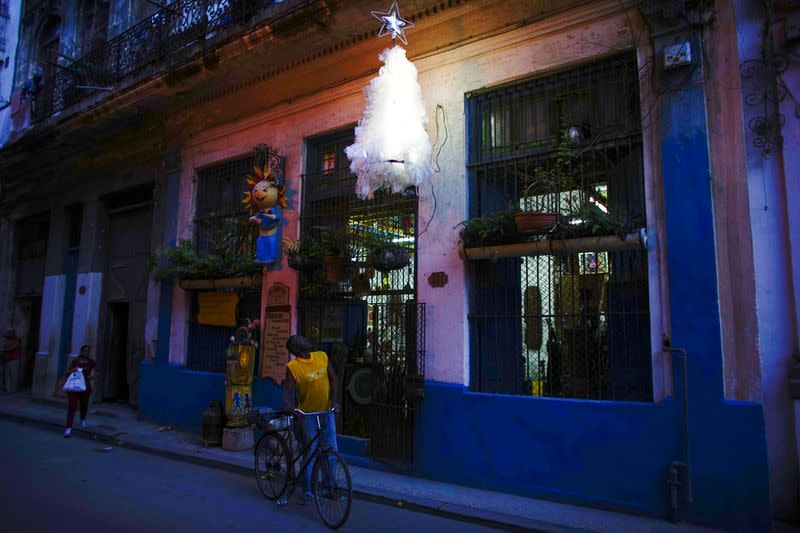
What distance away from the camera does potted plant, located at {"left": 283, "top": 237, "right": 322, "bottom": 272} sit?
8.11 meters

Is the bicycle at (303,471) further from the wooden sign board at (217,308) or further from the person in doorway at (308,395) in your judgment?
the wooden sign board at (217,308)

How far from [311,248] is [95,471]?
13.3ft

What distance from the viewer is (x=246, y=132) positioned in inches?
403

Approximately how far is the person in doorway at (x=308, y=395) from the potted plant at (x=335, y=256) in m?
2.36

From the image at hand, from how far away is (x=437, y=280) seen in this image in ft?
23.7

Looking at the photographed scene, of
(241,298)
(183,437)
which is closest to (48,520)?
(183,437)

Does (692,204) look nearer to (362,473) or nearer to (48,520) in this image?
(362,473)

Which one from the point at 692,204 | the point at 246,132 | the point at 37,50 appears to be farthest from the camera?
the point at 37,50

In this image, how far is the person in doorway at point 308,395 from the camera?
18.3 feet

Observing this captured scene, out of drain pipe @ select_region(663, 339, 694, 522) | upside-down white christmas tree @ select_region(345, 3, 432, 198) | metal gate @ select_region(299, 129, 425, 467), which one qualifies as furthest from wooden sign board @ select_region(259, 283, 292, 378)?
drain pipe @ select_region(663, 339, 694, 522)

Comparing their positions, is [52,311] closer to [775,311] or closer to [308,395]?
[308,395]

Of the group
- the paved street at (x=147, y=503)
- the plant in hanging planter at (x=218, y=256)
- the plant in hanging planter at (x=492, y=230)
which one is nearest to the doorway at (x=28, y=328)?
the plant in hanging planter at (x=218, y=256)

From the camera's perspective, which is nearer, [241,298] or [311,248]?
[311,248]

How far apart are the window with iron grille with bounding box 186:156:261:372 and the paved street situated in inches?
101
